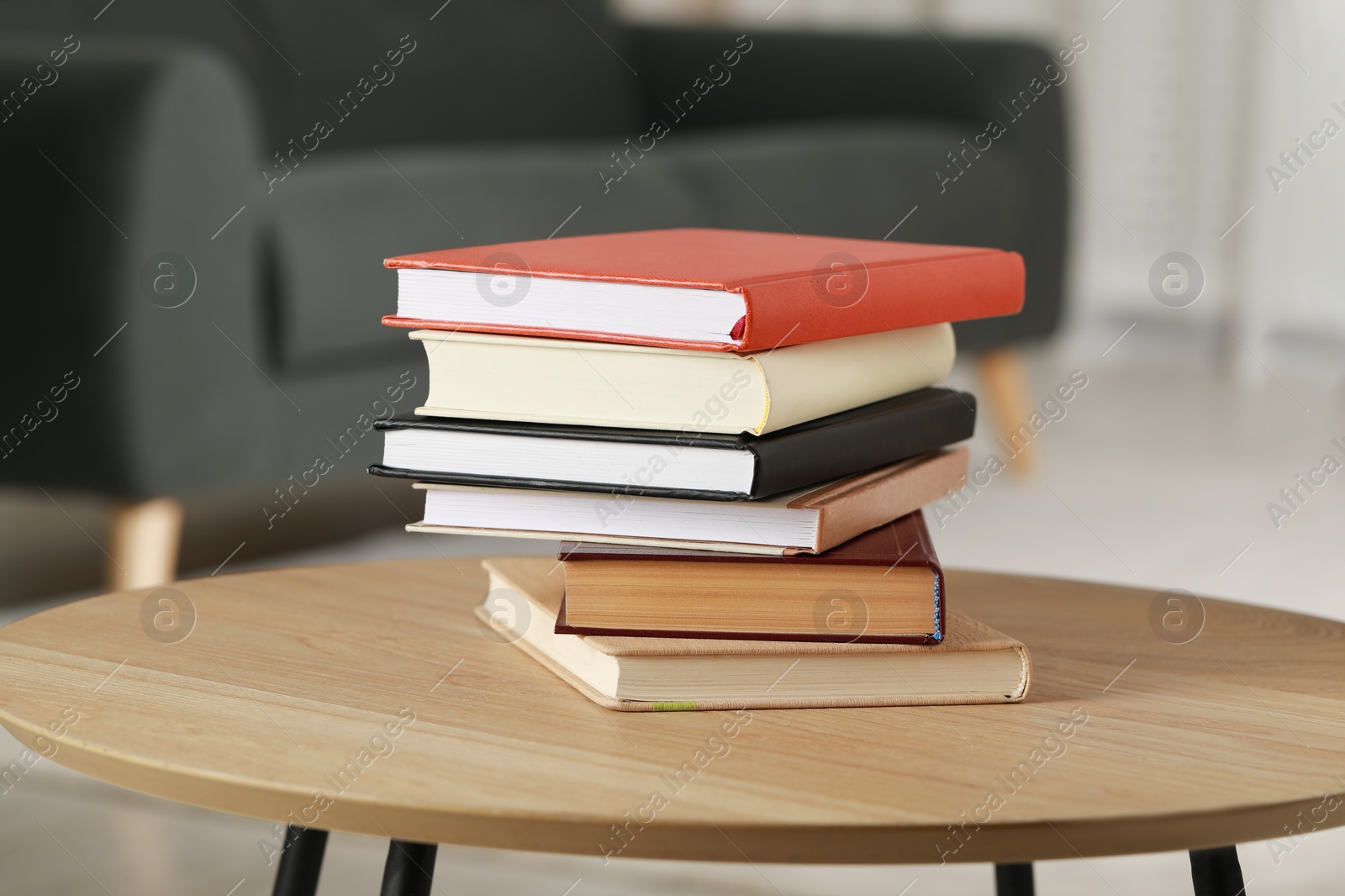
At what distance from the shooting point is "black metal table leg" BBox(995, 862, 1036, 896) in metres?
0.84

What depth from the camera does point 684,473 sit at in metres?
0.57

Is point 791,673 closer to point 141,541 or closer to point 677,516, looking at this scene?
point 677,516

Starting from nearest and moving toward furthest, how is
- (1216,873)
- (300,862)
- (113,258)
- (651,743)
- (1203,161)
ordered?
(651,743) → (1216,873) → (300,862) → (113,258) → (1203,161)

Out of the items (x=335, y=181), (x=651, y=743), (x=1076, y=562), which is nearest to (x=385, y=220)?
(x=335, y=181)

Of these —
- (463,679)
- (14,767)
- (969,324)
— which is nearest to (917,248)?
(463,679)

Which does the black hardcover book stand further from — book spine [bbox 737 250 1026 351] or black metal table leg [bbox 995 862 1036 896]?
black metal table leg [bbox 995 862 1036 896]

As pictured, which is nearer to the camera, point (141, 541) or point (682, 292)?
point (682, 292)

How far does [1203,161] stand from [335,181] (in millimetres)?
3215

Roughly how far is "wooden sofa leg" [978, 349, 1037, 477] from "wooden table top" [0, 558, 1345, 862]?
2.05 metres

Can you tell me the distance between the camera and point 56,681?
0.56m

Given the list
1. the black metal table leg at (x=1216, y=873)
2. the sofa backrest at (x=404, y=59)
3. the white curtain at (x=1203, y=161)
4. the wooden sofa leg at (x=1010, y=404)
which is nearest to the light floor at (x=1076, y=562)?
the wooden sofa leg at (x=1010, y=404)

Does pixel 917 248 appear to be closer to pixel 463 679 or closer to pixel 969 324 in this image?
pixel 463 679

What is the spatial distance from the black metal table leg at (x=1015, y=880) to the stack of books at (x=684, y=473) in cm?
29

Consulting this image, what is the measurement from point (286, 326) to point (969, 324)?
1.23 metres
